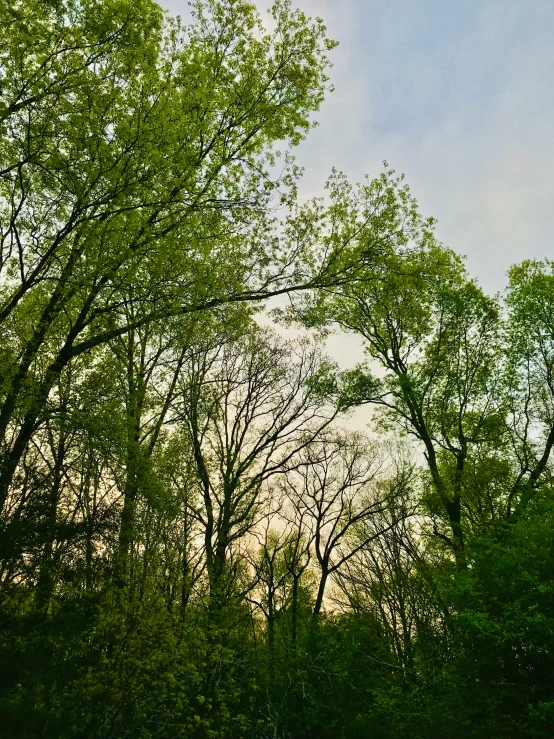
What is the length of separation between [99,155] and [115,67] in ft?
6.22

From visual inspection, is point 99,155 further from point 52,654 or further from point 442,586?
point 442,586

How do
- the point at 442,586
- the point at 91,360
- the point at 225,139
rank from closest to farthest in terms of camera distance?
the point at 225,139 < the point at 442,586 < the point at 91,360

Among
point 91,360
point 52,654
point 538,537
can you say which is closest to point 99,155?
point 91,360

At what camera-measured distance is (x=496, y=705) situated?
29.9ft

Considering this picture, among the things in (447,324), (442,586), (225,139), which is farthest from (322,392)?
(225,139)

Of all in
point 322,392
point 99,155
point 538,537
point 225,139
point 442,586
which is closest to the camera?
point 99,155

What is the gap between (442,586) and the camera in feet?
37.8

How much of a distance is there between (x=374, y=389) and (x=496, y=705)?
8.99m

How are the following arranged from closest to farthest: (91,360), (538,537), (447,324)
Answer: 1. (538,537)
2. (91,360)
3. (447,324)

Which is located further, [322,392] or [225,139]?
[322,392]

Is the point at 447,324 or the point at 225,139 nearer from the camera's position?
the point at 225,139

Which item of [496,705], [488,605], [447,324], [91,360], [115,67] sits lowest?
[496,705]

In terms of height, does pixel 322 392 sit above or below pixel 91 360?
above

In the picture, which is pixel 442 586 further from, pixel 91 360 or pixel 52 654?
pixel 91 360
